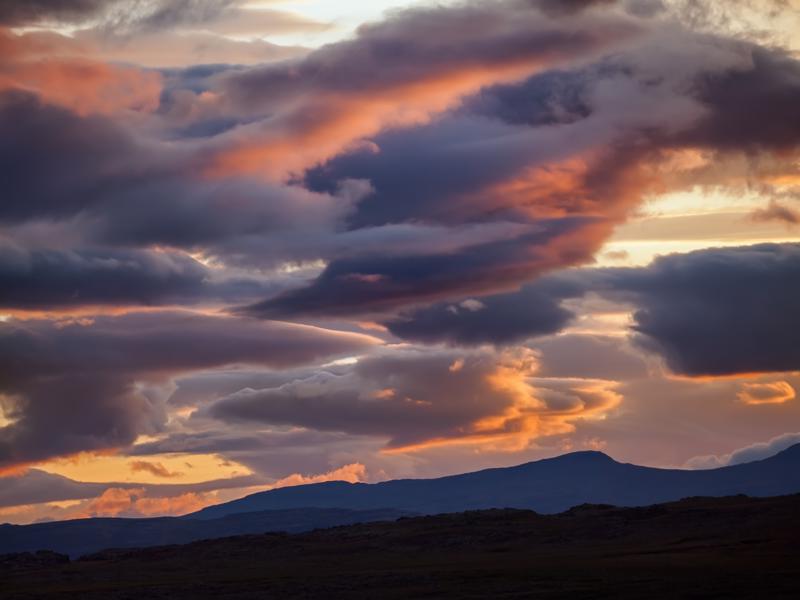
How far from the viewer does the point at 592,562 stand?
162 metres

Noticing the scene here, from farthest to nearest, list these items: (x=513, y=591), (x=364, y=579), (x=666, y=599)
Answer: (x=364, y=579) → (x=513, y=591) → (x=666, y=599)

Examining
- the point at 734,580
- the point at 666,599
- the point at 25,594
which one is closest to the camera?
the point at 666,599

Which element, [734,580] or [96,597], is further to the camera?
[96,597]

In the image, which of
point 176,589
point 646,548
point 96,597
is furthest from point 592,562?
point 96,597

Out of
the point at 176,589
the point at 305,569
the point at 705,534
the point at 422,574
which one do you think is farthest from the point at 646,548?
the point at 176,589

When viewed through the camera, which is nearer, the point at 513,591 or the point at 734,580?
the point at 734,580

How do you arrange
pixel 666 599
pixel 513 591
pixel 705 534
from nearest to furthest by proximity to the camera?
pixel 666 599 → pixel 513 591 → pixel 705 534

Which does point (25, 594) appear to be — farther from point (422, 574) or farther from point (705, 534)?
point (705, 534)

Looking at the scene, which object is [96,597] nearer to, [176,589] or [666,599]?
[176,589]

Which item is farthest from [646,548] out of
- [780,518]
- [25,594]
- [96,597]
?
[25,594]

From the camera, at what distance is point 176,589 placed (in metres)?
170

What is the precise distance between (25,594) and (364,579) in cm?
5820

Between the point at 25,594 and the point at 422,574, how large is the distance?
65554mm

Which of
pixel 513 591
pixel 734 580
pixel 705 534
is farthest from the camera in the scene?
pixel 705 534
